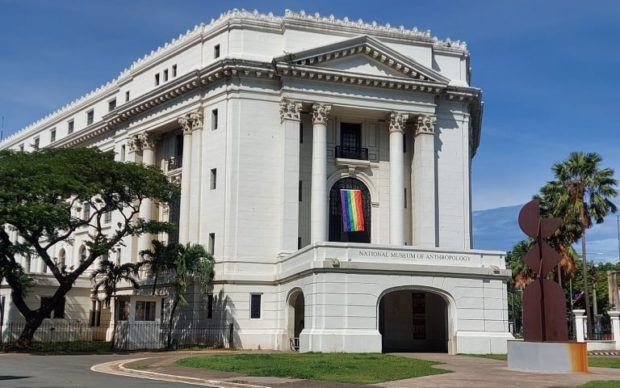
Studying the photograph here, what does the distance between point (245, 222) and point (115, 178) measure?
920 centimetres

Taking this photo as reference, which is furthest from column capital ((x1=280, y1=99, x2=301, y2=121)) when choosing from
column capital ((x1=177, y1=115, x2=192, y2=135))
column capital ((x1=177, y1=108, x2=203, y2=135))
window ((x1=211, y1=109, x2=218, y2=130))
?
column capital ((x1=177, y1=115, x2=192, y2=135))

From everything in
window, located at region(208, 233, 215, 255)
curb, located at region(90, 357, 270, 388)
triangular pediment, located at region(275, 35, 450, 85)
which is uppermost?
triangular pediment, located at region(275, 35, 450, 85)

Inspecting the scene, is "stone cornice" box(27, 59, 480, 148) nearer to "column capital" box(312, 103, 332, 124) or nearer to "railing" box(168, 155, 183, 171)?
"column capital" box(312, 103, 332, 124)

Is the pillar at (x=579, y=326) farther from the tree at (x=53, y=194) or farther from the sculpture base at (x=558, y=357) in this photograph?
the tree at (x=53, y=194)

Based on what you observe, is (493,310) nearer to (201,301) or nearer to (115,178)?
(201,301)

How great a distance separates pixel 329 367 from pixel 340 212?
27.9 m

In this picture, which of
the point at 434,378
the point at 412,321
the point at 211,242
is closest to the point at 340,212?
the point at 211,242

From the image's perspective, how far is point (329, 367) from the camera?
91.6ft

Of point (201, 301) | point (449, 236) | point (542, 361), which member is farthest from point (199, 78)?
point (542, 361)

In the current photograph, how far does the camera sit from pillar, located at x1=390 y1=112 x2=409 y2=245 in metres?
53.0

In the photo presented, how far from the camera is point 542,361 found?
26.7m

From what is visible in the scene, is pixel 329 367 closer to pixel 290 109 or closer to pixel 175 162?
pixel 290 109

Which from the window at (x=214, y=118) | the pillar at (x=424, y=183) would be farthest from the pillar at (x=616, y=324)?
the window at (x=214, y=118)

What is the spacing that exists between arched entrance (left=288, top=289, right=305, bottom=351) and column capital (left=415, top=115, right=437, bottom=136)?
15249 millimetres
